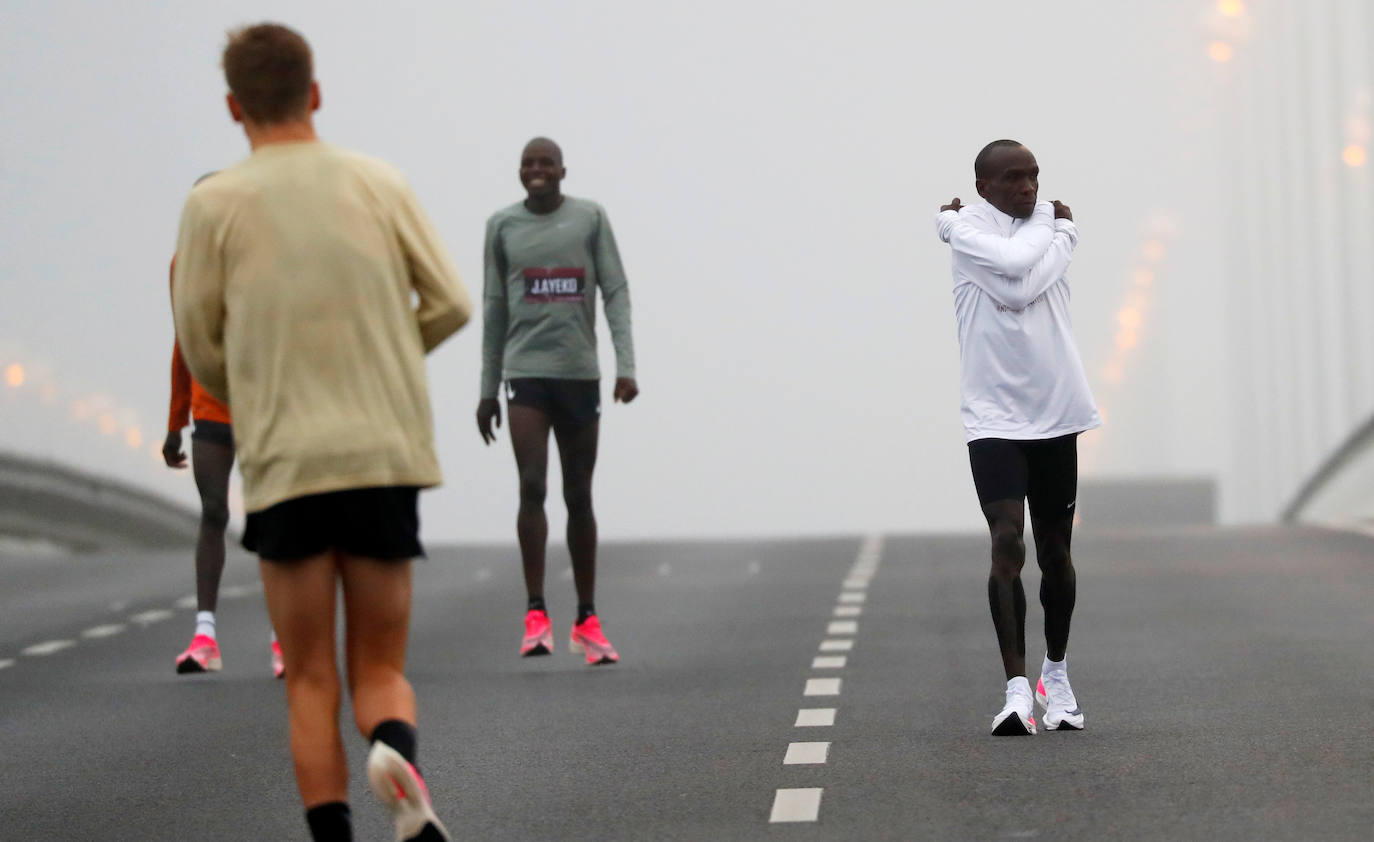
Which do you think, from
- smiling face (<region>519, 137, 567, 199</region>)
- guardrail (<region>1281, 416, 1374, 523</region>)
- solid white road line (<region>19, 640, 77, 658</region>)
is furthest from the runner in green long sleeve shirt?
guardrail (<region>1281, 416, 1374, 523</region>)

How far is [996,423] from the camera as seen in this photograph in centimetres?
902

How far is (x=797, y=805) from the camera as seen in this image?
7613mm

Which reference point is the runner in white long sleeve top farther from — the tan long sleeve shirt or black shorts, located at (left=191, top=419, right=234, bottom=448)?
black shorts, located at (left=191, top=419, right=234, bottom=448)

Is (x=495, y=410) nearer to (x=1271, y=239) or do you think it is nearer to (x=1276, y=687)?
(x=1276, y=687)

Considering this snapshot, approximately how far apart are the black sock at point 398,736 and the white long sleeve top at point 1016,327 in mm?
3569

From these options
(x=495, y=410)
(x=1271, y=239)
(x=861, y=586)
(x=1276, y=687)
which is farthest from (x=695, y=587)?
(x=1271, y=239)

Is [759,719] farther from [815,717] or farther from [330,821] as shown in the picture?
[330,821]

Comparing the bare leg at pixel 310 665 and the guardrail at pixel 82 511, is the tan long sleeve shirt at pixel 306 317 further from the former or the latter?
the guardrail at pixel 82 511

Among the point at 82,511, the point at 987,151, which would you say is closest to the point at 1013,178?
the point at 987,151

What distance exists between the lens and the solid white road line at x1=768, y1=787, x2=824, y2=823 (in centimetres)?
741

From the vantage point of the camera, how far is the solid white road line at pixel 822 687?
10547 millimetres

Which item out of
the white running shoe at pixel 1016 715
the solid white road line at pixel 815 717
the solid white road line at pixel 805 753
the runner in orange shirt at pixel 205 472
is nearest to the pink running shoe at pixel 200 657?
the runner in orange shirt at pixel 205 472

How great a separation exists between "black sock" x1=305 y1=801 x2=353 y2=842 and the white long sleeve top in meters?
3.67

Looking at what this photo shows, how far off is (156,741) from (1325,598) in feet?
25.2
